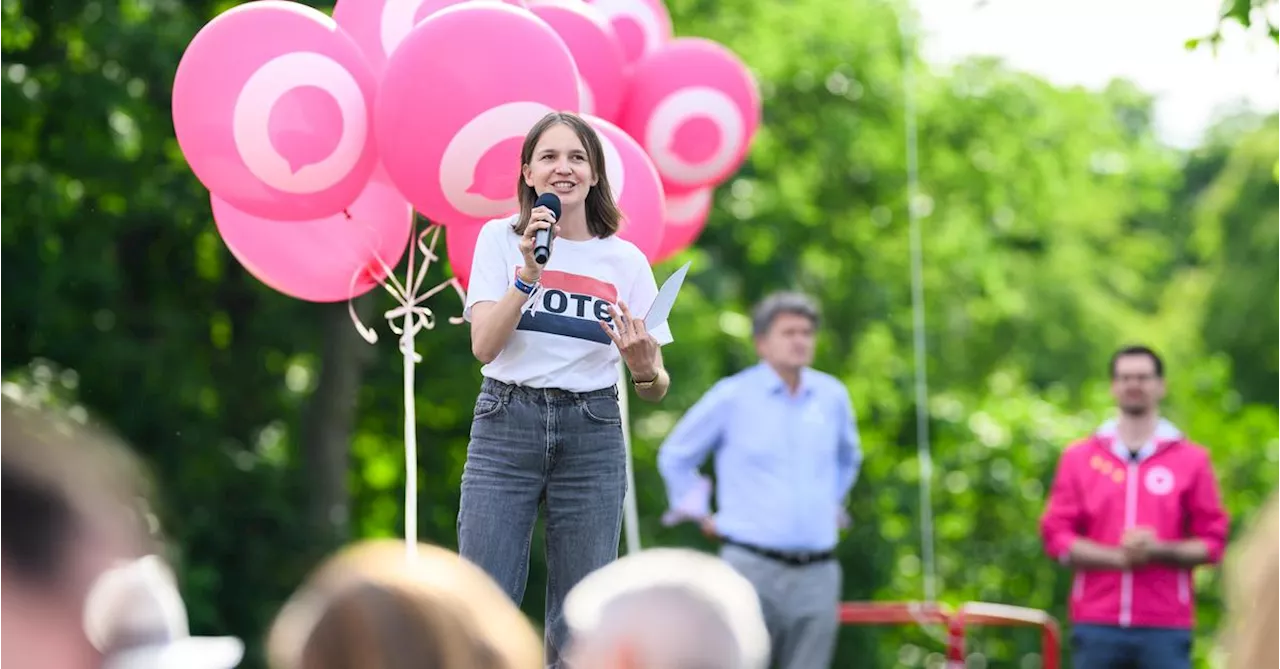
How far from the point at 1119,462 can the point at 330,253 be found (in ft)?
9.67

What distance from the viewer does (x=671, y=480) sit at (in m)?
7.12

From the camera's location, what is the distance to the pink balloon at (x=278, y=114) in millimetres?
4801

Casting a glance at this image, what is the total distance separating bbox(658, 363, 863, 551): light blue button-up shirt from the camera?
6.85 metres

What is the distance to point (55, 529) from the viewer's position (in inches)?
71.5

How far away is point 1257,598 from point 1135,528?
4.87 metres

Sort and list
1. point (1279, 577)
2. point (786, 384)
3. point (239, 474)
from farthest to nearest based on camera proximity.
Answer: point (239, 474), point (786, 384), point (1279, 577)

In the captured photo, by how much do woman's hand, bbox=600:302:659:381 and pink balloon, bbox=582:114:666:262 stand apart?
0.82 metres

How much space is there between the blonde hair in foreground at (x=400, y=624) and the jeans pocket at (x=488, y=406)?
216 cm

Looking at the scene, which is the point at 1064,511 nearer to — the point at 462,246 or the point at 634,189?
the point at 634,189

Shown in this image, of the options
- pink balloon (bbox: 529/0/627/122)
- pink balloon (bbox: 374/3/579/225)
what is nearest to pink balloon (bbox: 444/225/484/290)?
pink balloon (bbox: 374/3/579/225)

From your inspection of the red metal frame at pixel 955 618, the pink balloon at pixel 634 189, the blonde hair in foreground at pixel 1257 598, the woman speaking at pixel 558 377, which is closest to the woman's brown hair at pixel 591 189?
the woman speaking at pixel 558 377

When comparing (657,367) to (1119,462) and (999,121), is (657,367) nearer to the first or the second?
(1119,462)

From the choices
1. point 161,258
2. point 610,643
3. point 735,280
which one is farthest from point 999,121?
point 610,643

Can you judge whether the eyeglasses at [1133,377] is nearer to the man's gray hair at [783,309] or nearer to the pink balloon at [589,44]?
the man's gray hair at [783,309]
